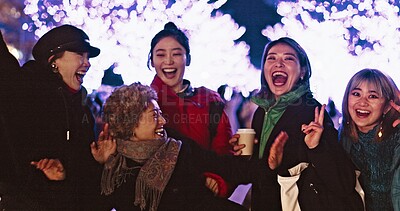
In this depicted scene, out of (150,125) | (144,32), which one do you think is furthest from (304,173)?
(144,32)

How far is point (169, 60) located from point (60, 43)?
61 cm

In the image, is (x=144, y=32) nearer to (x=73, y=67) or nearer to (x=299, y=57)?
(x=73, y=67)

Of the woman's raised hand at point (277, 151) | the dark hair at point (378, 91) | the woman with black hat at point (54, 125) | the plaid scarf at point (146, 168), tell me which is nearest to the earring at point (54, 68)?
the woman with black hat at point (54, 125)

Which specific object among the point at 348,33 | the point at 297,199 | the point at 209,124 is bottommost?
the point at 297,199

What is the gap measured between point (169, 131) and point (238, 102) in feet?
1.37

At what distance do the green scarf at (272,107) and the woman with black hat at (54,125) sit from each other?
0.93 metres

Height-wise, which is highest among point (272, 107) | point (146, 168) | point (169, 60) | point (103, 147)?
point (169, 60)

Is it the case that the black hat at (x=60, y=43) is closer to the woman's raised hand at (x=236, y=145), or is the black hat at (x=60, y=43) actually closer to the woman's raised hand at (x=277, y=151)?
the woman's raised hand at (x=236, y=145)

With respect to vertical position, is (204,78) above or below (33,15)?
below

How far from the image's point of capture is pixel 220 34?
9.46ft

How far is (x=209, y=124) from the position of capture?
2859mm

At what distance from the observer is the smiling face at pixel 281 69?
284cm

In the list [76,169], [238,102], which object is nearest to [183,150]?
[238,102]

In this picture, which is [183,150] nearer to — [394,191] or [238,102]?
[238,102]
